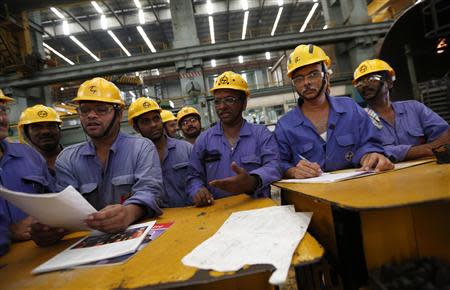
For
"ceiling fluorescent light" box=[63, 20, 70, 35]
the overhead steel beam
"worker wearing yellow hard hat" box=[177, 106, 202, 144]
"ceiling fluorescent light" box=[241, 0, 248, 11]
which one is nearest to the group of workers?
"worker wearing yellow hard hat" box=[177, 106, 202, 144]

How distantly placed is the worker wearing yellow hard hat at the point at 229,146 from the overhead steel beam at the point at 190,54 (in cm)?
786

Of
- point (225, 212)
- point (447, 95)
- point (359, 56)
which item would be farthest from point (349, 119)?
point (359, 56)

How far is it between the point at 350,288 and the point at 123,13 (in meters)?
16.4

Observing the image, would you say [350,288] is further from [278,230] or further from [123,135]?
[123,135]

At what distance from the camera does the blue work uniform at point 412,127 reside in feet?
8.09

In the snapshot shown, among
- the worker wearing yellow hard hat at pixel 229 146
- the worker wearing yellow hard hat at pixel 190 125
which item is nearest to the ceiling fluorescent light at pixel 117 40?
the worker wearing yellow hard hat at pixel 190 125

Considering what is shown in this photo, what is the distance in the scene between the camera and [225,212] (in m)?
1.52

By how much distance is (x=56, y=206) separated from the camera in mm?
1120

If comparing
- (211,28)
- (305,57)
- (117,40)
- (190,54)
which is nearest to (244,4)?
(211,28)

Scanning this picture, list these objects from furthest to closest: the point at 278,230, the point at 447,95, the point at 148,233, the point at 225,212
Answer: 1. the point at 447,95
2. the point at 225,212
3. the point at 148,233
4. the point at 278,230

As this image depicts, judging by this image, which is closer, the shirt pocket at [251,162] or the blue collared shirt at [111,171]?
the blue collared shirt at [111,171]

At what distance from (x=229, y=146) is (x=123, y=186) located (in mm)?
916

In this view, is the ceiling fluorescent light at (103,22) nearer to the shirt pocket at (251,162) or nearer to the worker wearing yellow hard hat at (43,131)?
the worker wearing yellow hard hat at (43,131)

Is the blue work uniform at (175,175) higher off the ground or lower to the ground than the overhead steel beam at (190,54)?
lower
